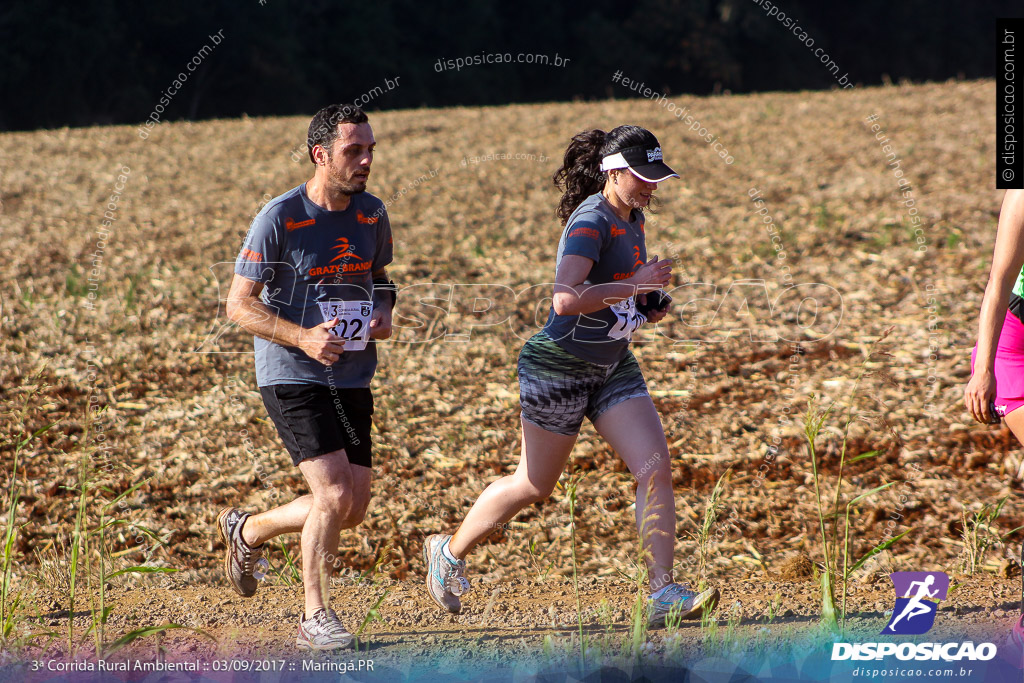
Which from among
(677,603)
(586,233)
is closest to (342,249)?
(586,233)

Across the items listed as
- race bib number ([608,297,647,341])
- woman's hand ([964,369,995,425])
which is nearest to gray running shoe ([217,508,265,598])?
race bib number ([608,297,647,341])

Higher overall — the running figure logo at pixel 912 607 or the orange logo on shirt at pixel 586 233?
the orange logo on shirt at pixel 586 233

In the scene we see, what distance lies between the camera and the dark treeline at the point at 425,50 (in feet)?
82.0

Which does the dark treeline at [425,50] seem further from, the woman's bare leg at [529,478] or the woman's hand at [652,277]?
the woman's hand at [652,277]

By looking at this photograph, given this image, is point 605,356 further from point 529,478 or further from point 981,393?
point 981,393

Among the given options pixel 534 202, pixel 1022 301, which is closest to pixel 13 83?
pixel 534 202

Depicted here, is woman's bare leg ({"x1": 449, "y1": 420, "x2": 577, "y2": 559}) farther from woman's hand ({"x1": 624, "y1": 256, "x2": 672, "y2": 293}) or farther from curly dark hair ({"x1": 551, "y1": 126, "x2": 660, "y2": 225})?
curly dark hair ({"x1": 551, "y1": 126, "x2": 660, "y2": 225})

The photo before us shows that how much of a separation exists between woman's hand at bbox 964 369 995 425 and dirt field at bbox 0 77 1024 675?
1209 millimetres

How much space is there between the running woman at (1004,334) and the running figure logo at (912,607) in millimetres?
818

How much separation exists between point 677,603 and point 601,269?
1.30 meters

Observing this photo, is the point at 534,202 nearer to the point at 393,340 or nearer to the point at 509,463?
the point at 393,340

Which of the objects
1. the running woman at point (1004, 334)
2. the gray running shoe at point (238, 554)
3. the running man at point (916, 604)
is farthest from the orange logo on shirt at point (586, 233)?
the gray running shoe at point (238, 554)

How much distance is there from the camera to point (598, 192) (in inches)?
149

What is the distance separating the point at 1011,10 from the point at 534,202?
3417cm
